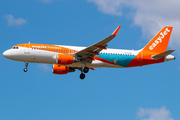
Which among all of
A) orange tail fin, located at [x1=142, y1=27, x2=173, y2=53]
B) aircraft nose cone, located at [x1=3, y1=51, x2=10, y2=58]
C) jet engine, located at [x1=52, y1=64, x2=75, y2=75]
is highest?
orange tail fin, located at [x1=142, y1=27, x2=173, y2=53]

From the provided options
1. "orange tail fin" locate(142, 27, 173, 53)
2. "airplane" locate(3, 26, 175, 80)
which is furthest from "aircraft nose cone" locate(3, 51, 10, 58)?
"orange tail fin" locate(142, 27, 173, 53)

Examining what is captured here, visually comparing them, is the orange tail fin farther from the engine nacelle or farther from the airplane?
the engine nacelle

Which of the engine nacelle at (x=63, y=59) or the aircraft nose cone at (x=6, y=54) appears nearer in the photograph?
the engine nacelle at (x=63, y=59)

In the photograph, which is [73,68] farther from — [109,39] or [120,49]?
[109,39]

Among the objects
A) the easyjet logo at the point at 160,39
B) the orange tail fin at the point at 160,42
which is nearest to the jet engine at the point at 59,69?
the orange tail fin at the point at 160,42

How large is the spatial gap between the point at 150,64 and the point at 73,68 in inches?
468

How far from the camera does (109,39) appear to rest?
36875 mm

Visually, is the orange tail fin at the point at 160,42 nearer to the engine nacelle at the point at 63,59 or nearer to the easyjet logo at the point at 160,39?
the easyjet logo at the point at 160,39

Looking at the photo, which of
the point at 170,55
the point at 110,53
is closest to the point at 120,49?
the point at 110,53

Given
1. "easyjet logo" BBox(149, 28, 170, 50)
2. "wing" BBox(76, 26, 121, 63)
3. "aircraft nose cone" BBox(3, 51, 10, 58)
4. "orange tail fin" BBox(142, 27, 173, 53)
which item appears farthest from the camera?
"easyjet logo" BBox(149, 28, 170, 50)

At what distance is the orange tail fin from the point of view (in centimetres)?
4753

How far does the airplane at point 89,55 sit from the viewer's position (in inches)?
1604

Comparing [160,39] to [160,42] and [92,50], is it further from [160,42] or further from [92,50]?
[92,50]

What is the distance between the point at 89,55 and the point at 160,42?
1328cm
